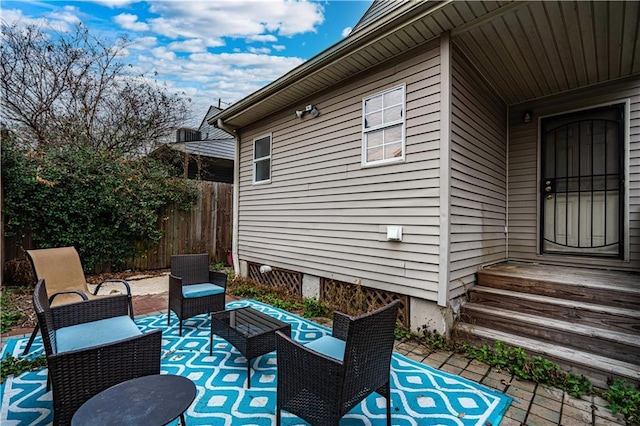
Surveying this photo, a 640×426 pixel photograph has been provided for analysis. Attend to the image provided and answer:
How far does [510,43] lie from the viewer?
135 inches

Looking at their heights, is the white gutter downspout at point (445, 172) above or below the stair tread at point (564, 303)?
above

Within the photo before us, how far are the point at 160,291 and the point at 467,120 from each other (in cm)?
594

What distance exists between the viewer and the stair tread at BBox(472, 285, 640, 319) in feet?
9.25

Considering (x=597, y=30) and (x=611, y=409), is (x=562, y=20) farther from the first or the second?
(x=611, y=409)

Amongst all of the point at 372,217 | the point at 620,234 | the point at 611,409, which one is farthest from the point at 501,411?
the point at 620,234

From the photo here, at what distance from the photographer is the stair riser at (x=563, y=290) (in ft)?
9.70

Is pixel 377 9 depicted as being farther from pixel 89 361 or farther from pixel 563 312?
pixel 89 361

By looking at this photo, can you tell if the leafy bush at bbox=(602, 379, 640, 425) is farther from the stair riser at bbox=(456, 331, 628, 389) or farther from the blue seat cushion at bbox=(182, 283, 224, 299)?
the blue seat cushion at bbox=(182, 283, 224, 299)

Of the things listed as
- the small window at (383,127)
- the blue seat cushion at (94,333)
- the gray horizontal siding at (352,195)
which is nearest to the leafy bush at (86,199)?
the gray horizontal siding at (352,195)

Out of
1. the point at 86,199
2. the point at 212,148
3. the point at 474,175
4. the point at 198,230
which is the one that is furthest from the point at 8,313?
the point at 212,148

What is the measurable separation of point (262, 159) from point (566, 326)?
5436mm

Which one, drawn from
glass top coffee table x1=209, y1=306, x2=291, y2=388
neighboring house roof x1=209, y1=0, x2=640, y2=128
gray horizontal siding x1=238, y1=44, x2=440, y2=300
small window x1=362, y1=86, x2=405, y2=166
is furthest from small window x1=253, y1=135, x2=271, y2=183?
glass top coffee table x1=209, y1=306, x2=291, y2=388

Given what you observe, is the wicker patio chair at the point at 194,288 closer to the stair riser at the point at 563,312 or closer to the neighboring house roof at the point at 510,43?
the neighboring house roof at the point at 510,43

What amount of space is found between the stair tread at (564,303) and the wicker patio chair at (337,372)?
7.60ft
